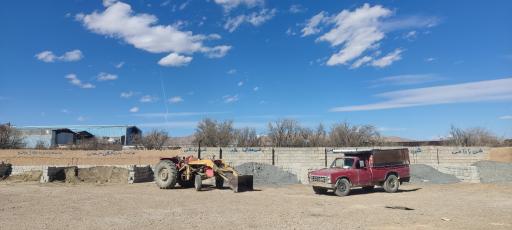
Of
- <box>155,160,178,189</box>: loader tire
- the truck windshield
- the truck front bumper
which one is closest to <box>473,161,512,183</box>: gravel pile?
the truck windshield

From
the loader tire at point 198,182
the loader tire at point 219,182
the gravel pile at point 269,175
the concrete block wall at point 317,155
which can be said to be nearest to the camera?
the loader tire at point 198,182

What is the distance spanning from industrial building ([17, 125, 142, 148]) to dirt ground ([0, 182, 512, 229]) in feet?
193

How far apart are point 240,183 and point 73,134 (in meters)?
69.5

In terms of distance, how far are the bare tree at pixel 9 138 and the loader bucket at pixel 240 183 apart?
4730cm

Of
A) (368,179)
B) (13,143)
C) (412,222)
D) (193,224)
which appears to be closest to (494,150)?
(368,179)

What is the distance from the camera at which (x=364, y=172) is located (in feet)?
66.1

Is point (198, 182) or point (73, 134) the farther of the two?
point (73, 134)

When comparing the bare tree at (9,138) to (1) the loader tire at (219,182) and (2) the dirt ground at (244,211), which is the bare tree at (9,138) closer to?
(2) the dirt ground at (244,211)

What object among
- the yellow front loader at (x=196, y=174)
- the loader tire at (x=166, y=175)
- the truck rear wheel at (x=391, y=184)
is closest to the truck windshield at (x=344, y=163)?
the truck rear wheel at (x=391, y=184)

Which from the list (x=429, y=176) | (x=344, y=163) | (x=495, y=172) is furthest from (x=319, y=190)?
(x=495, y=172)

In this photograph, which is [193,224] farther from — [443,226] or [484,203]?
[484,203]

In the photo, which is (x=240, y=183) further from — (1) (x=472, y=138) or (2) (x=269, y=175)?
(1) (x=472, y=138)

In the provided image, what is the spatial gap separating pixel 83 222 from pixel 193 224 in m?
2.71

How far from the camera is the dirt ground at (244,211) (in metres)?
11.3
